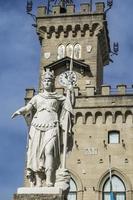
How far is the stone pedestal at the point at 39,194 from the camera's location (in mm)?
8680

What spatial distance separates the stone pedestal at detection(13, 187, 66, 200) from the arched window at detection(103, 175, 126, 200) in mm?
25395

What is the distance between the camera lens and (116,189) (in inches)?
1331

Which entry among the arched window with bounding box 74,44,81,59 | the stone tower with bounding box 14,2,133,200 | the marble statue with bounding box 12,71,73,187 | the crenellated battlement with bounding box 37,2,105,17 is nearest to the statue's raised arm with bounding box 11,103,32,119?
the marble statue with bounding box 12,71,73,187

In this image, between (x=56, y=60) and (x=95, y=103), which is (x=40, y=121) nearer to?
(x=95, y=103)

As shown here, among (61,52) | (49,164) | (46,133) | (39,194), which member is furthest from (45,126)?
(61,52)

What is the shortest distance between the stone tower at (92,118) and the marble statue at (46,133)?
23818mm

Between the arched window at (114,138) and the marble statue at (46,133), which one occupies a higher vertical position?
the arched window at (114,138)

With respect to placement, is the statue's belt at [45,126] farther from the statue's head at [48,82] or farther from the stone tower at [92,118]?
the stone tower at [92,118]

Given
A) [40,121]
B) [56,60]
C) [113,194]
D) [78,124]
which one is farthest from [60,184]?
[56,60]

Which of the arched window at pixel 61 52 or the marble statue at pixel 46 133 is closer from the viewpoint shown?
the marble statue at pixel 46 133

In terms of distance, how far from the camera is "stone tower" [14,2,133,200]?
111ft

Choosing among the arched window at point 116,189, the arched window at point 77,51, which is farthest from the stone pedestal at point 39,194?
the arched window at point 77,51

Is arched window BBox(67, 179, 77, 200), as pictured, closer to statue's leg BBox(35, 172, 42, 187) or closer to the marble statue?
the marble statue

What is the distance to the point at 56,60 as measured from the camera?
1585 inches
